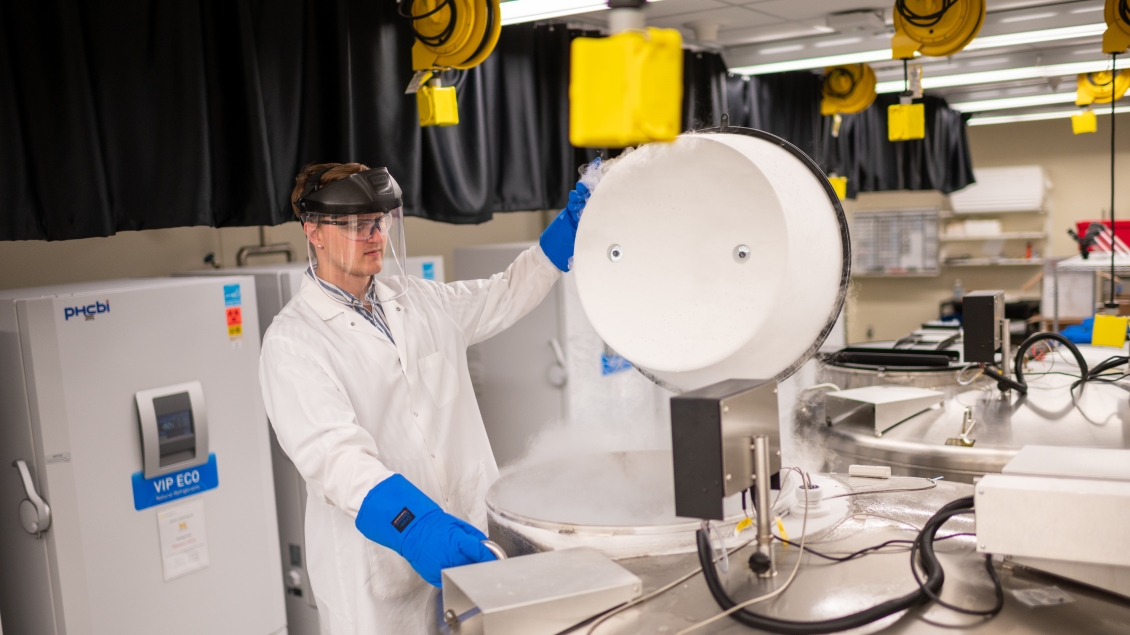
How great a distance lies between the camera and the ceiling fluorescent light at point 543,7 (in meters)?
3.09

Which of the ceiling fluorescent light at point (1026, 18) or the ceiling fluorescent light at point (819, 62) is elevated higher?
the ceiling fluorescent light at point (1026, 18)

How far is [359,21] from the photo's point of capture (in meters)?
3.11

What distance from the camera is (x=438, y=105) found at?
2832 mm

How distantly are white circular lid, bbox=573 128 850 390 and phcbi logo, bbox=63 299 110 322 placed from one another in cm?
155

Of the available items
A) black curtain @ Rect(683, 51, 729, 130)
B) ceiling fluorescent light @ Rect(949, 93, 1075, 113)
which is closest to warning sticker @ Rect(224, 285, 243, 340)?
black curtain @ Rect(683, 51, 729, 130)

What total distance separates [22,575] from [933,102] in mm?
7606

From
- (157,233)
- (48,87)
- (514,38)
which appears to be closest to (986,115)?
(514,38)

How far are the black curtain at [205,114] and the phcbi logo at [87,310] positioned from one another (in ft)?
0.68

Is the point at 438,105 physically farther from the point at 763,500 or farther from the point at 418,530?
the point at 763,500

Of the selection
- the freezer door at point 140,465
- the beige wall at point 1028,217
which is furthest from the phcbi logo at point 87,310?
the beige wall at point 1028,217

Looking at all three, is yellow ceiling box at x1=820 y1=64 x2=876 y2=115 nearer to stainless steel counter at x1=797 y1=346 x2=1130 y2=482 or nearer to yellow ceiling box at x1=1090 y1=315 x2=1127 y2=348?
yellow ceiling box at x1=1090 y1=315 x2=1127 y2=348

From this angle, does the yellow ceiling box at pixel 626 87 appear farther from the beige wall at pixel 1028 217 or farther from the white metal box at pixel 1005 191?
the white metal box at pixel 1005 191

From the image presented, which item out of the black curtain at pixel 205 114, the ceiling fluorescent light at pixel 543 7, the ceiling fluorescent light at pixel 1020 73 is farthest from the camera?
the ceiling fluorescent light at pixel 1020 73

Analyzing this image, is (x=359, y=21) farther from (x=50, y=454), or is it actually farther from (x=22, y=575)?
(x=22, y=575)
